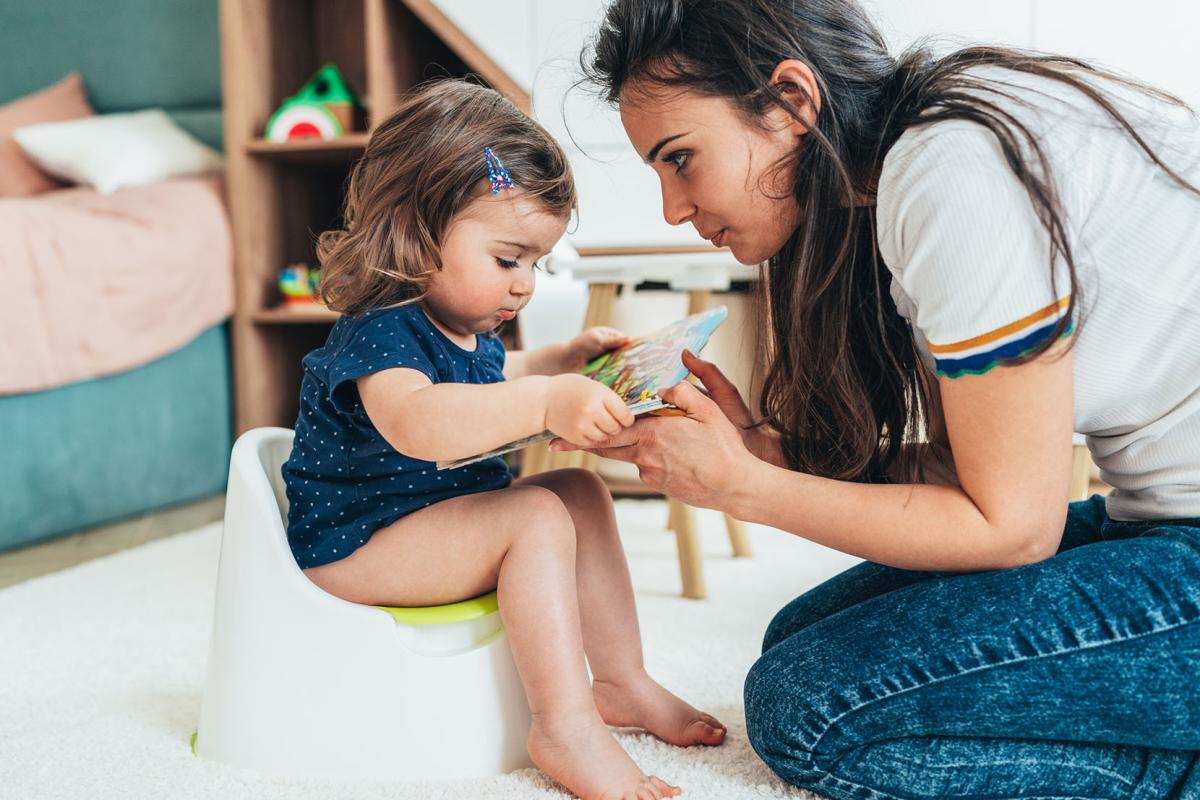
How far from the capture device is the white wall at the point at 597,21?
2004 millimetres

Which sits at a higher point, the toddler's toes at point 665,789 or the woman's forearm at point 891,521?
the woman's forearm at point 891,521

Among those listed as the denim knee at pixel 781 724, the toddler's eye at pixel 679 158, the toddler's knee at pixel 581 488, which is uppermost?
the toddler's eye at pixel 679 158

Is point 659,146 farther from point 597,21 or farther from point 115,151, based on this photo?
point 115,151

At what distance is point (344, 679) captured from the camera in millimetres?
883

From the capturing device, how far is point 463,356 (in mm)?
985

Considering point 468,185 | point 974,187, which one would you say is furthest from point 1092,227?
point 468,185

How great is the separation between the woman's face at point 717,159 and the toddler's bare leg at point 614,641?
0.95 ft

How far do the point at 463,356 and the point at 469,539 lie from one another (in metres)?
0.17

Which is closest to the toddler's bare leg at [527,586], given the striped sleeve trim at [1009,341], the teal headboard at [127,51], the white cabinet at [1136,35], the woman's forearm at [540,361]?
the woman's forearm at [540,361]

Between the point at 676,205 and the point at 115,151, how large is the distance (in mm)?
1952

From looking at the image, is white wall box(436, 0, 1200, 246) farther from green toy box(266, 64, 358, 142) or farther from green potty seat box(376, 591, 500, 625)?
green potty seat box(376, 591, 500, 625)

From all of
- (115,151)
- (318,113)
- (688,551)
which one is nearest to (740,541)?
(688,551)

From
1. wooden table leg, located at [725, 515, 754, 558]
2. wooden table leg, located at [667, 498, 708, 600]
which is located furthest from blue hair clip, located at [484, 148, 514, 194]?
wooden table leg, located at [725, 515, 754, 558]

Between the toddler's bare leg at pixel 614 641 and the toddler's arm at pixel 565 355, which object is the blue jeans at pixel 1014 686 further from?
the toddler's arm at pixel 565 355
